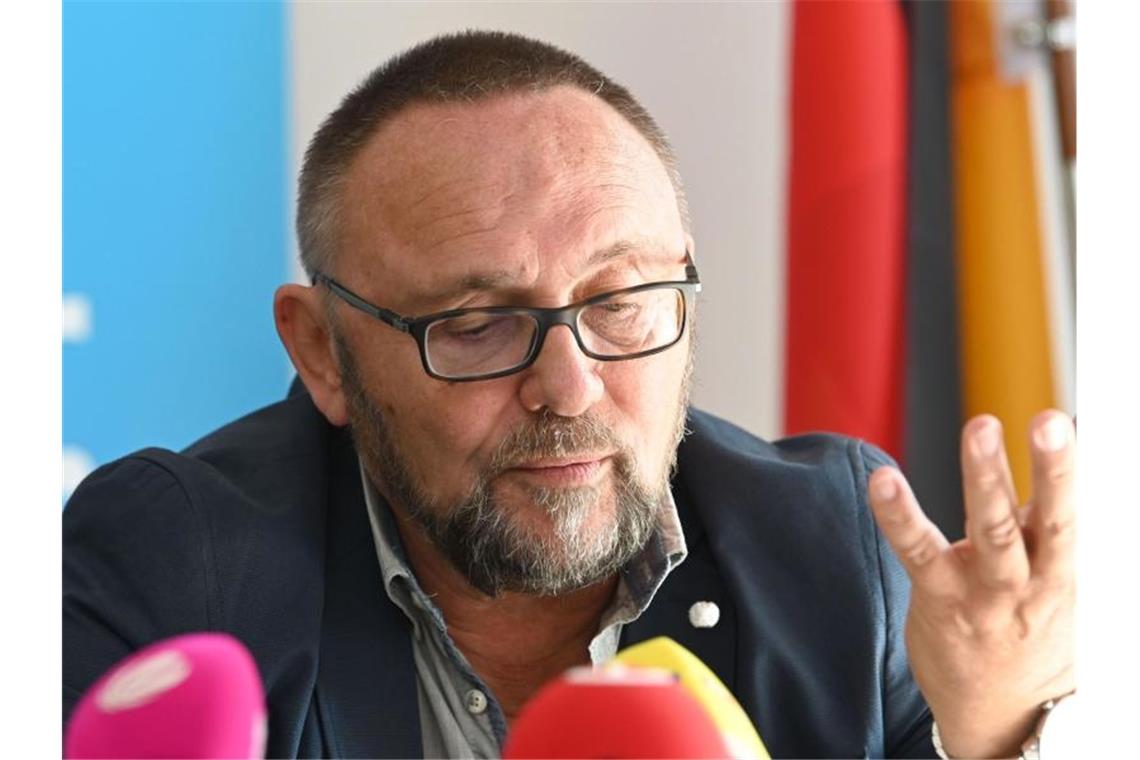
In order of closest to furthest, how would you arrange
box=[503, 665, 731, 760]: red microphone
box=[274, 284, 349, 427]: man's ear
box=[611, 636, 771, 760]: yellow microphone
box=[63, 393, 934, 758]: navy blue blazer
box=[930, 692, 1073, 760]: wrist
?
box=[503, 665, 731, 760]: red microphone < box=[611, 636, 771, 760]: yellow microphone < box=[930, 692, 1073, 760]: wrist < box=[63, 393, 934, 758]: navy blue blazer < box=[274, 284, 349, 427]: man's ear

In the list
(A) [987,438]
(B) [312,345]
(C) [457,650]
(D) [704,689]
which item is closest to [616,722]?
(D) [704,689]

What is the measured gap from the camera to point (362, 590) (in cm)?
95

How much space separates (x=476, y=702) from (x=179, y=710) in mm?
425

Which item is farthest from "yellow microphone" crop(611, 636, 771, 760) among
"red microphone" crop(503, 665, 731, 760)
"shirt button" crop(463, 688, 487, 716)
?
"shirt button" crop(463, 688, 487, 716)

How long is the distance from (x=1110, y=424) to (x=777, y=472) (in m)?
0.30

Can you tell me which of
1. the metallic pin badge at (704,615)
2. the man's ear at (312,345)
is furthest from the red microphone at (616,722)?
the man's ear at (312,345)

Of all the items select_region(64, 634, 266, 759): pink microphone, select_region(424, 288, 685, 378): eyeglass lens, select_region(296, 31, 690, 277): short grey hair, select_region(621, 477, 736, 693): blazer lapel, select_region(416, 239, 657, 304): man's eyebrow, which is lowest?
select_region(621, 477, 736, 693): blazer lapel

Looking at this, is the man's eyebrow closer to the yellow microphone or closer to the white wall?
the white wall

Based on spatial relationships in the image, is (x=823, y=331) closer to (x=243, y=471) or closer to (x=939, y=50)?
(x=939, y=50)

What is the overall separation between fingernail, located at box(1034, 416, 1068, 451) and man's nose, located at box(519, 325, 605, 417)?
10.8 inches

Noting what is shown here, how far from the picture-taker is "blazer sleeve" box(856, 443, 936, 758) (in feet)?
3.08

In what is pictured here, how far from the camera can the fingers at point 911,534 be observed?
26.9 inches

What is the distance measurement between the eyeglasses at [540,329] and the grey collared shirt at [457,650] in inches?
5.4

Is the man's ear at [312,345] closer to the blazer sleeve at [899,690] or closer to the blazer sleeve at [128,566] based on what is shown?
the blazer sleeve at [128,566]
